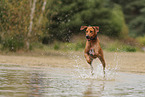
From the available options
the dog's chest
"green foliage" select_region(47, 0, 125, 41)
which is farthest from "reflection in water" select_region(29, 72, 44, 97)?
"green foliage" select_region(47, 0, 125, 41)

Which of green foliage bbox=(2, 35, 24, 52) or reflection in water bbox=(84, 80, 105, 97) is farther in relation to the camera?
green foliage bbox=(2, 35, 24, 52)

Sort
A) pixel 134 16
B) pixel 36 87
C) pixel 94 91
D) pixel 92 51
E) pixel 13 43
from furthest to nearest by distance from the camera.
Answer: pixel 134 16, pixel 13 43, pixel 92 51, pixel 36 87, pixel 94 91

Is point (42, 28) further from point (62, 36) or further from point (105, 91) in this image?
point (105, 91)

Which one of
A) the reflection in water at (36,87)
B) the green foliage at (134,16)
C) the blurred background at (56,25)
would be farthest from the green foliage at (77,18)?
the reflection in water at (36,87)

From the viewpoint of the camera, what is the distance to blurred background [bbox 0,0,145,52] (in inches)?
755

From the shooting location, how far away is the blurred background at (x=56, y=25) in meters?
19.2

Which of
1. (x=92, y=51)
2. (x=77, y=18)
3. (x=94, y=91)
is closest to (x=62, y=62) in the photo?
(x=92, y=51)

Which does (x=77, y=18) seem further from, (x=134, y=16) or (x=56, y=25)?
(x=134, y=16)

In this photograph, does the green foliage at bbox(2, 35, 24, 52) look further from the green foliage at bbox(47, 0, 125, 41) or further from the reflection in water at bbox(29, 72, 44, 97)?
the reflection in water at bbox(29, 72, 44, 97)

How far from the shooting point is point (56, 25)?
89.5 ft

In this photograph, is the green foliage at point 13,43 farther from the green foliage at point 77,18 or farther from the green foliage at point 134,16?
the green foliage at point 134,16

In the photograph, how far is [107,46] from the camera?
24031mm

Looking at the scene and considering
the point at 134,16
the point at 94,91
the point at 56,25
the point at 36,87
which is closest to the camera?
the point at 94,91

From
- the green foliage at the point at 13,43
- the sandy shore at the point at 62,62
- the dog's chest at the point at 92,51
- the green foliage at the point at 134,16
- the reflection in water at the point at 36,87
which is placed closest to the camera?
the reflection in water at the point at 36,87
